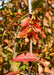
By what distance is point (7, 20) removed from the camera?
1833 mm

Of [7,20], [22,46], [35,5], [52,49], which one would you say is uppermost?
[35,5]

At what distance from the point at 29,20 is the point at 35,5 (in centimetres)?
9

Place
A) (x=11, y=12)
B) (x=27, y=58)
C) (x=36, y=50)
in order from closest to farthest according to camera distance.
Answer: (x=27, y=58) < (x=36, y=50) < (x=11, y=12)

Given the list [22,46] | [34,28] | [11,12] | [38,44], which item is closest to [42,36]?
[38,44]

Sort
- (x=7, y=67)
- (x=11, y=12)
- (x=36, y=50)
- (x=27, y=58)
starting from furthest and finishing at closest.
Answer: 1. (x=11, y=12)
2. (x=36, y=50)
3. (x=7, y=67)
4. (x=27, y=58)

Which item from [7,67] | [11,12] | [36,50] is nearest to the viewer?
[7,67]

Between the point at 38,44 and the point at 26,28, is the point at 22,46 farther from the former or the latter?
the point at 26,28

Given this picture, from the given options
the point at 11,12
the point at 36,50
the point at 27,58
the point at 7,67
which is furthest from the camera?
the point at 11,12

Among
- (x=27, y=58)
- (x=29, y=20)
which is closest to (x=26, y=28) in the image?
(x=29, y=20)

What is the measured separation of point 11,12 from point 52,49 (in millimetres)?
682

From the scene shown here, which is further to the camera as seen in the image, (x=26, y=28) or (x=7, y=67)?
(x=7, y=67)

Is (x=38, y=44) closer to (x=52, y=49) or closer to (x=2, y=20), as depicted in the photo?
(x=52, y=49)

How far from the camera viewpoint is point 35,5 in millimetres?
774

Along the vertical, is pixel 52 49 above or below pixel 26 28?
below
